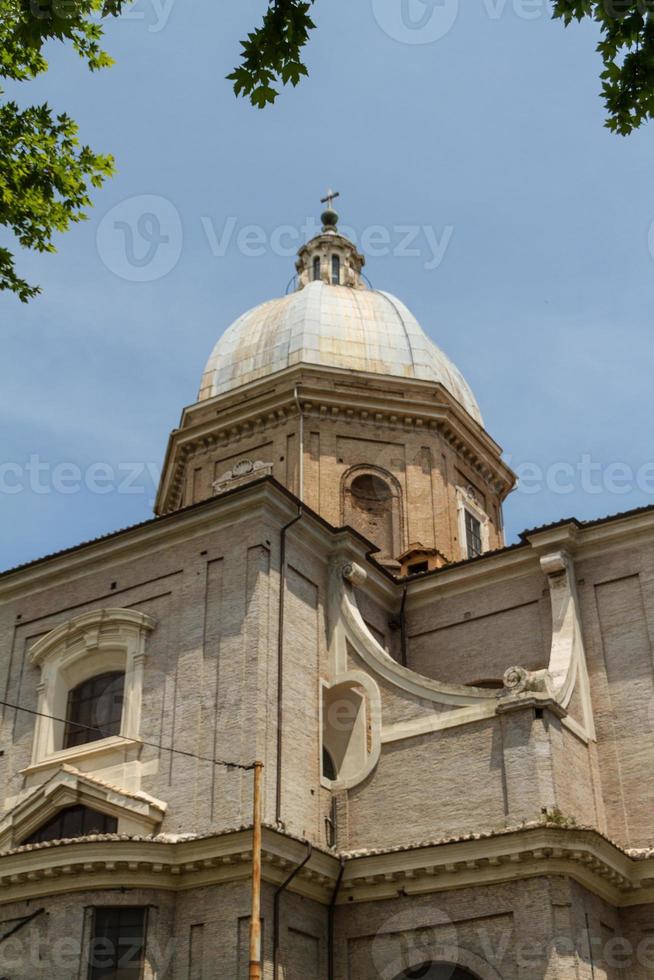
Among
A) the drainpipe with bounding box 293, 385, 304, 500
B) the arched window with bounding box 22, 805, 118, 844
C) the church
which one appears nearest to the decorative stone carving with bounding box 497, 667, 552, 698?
the church

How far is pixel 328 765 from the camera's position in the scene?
22.0 metres

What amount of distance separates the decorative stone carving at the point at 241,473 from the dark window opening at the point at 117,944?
12.8m

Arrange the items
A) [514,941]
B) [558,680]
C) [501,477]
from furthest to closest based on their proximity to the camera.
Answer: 1. [501,477]
2. [558,680]
3. [514,941]

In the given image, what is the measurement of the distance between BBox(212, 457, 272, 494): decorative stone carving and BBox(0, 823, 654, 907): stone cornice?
12143 mm

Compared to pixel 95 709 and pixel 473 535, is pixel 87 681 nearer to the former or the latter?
pixel 95 709

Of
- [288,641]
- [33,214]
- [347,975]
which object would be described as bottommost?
[347,975]

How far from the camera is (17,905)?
19078mm

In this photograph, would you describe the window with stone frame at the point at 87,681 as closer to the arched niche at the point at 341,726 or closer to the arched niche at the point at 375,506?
the arched niche at the point at 341,726

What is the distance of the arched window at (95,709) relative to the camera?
859 inches

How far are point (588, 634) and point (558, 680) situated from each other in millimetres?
1792

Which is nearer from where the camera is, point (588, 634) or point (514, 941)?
point (514, 941)

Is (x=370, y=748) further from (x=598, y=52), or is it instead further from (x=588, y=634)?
(x=598, y=52)

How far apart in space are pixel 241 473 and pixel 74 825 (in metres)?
11.4

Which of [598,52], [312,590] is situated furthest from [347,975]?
[598,52]
